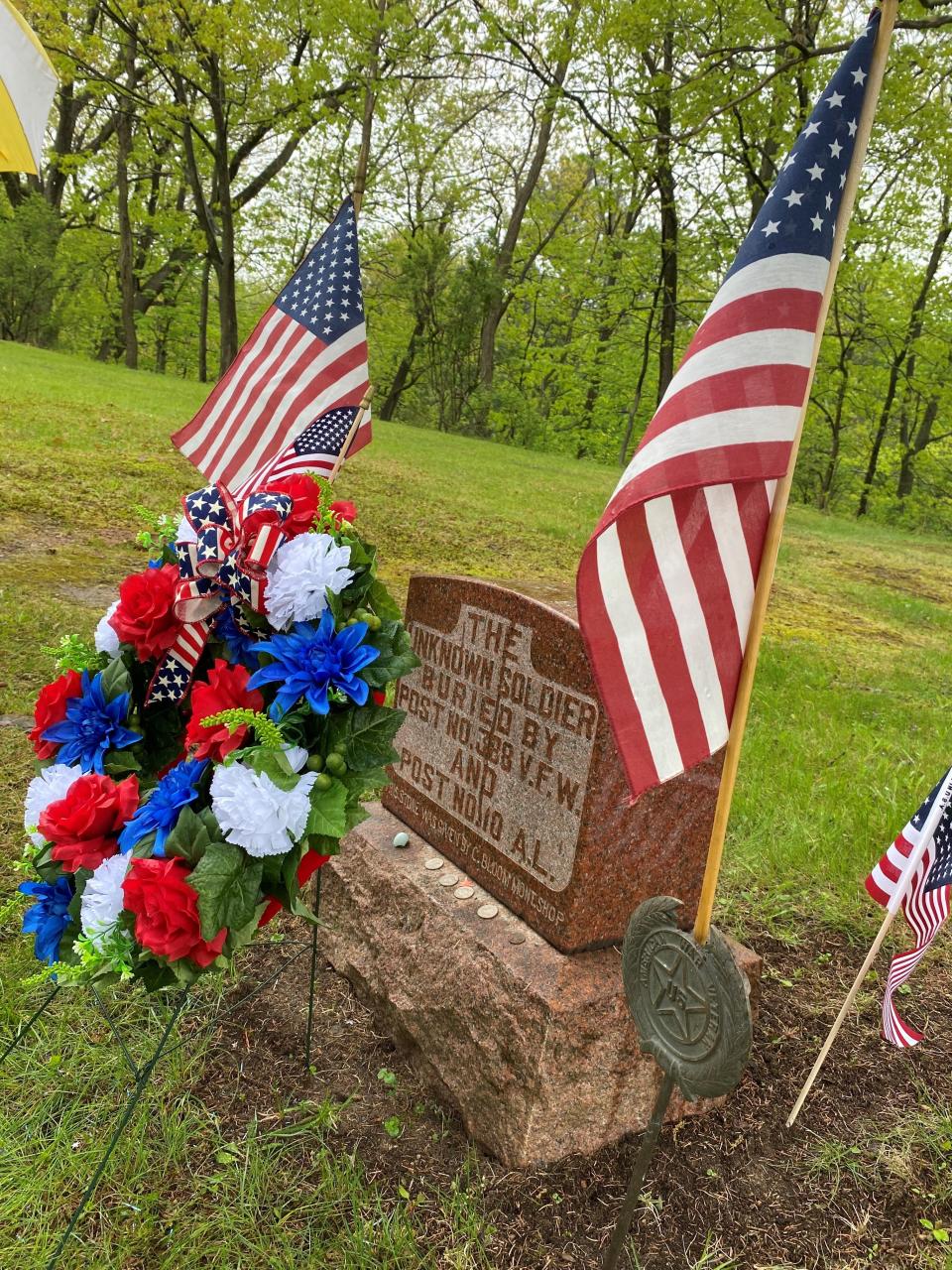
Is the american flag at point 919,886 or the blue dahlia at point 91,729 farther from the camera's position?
the american flag at point 919,886

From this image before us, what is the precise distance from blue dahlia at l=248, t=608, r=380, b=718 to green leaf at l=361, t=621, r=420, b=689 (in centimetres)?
4

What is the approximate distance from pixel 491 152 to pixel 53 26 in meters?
15.2

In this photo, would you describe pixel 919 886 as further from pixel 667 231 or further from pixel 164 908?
pixel 667 231

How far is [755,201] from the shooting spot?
15891 mm

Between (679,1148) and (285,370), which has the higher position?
(285,370)

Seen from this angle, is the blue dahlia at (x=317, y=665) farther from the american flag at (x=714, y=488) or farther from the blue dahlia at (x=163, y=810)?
the american flag at (x=714, y=488)

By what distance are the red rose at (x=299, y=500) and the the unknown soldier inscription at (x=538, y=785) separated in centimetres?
78

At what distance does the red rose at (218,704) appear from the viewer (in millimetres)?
1875

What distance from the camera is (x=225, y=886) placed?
70.0 inches

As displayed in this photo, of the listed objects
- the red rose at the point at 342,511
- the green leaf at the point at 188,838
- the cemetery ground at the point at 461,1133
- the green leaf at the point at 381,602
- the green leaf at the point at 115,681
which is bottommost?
the cemetery ground at the point at 461,1133

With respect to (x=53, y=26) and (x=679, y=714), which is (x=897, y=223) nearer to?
(x=53, y=26)

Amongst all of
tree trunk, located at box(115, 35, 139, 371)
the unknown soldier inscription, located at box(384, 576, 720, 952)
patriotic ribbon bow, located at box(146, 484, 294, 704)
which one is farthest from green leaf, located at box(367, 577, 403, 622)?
tree trunk, located at box(115, 35, 139, 371)

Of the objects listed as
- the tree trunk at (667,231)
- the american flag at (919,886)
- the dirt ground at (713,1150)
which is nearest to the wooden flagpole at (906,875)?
the american flag at (919,886)

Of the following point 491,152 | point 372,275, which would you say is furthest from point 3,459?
point 491,152
